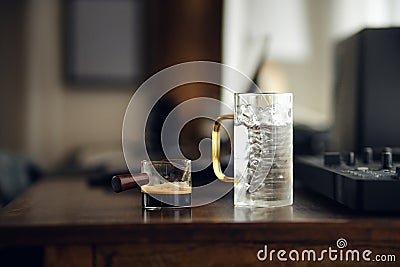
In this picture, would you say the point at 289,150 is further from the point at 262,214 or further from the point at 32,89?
the point at 32,89

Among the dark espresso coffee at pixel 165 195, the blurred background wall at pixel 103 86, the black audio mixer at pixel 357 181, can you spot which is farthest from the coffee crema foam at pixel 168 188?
the blurred background wall at pixel 103 86

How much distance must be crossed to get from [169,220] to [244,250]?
0.09m

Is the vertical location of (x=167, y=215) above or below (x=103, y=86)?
below

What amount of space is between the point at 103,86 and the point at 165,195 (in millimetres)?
2564

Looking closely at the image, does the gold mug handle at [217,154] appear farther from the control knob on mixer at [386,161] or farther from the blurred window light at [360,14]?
the blurred window light at [360,14]

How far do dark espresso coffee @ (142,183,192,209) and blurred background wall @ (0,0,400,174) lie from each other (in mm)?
2182

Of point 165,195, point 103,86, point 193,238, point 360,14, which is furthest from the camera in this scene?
point 103,86

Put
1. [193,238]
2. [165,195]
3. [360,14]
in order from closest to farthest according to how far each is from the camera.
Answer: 1. [193,238]
2. [165,195]
3. [360,14]

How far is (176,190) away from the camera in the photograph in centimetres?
77

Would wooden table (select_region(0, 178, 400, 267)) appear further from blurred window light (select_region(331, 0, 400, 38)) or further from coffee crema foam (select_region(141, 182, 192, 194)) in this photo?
blurred window light (select_region(331, 0, 400, 38))

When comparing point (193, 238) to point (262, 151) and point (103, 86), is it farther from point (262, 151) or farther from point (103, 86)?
point (103, 86)

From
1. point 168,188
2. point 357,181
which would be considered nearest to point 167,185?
point 168,188

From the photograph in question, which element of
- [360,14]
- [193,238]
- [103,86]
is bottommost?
[193,238]

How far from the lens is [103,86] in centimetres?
327
